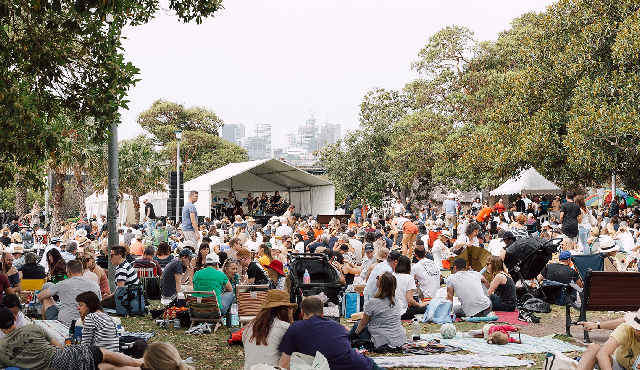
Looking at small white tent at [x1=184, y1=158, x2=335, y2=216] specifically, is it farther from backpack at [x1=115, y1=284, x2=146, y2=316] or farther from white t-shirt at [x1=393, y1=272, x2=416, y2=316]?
white t-shirt at [x1=393, y1=272, x2=416, y2=316]

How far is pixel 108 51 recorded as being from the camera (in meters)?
8.06

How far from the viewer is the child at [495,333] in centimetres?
773

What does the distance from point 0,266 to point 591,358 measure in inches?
364

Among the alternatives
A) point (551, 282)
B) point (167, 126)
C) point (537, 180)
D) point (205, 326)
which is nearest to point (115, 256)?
point (205, 326)

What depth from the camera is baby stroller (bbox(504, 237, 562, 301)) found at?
10805 millimetres

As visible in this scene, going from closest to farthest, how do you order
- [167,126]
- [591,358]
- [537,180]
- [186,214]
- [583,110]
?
[591,358] < [186,214] < [583,110] < [537,180] < [167,126]

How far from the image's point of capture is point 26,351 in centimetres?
546

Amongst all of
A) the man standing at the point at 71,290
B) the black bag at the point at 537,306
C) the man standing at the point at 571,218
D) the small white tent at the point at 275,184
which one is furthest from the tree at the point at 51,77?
the small white tent at the point at 275,184

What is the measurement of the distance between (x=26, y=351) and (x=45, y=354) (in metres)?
0.16

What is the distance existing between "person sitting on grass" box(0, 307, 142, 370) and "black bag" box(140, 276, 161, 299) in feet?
19.3

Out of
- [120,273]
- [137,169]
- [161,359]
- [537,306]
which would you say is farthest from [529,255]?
[137,169]

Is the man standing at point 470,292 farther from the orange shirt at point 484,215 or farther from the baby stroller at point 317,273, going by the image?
the orange shirt at point 484,215

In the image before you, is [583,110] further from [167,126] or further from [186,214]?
[167,126]

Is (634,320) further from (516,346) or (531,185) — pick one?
(531,185)
